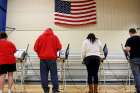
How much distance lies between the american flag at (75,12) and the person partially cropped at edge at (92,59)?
135 inches

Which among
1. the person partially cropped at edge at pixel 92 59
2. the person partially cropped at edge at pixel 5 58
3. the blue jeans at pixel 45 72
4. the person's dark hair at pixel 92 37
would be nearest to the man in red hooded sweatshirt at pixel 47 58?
the blue jeans at pixel 45 72

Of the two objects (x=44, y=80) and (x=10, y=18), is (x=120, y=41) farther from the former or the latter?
(x=44, y=80)

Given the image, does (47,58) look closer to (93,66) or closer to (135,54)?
(93,66)

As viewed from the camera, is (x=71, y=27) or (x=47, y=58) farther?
(x=71, y=27)

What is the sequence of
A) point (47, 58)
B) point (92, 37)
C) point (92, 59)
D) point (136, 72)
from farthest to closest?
point (92, 37)
point (92, 59)
point (47, 58)
point (136, 72)

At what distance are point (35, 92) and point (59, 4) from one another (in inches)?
158

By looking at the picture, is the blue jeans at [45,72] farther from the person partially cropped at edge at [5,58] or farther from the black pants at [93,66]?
the black pants at [93,66]

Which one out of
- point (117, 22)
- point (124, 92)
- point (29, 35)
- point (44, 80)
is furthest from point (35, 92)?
point (117, 22)

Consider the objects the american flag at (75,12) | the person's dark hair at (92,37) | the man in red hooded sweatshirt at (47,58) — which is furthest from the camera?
the american flag at (75,12)

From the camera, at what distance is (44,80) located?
6.59 metres

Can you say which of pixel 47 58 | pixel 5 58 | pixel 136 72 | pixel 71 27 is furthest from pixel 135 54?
pixel 71 27

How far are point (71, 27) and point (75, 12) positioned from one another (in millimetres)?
510

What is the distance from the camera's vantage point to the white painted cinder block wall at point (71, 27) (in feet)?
34.7

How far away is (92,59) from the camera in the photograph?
7055 mm
